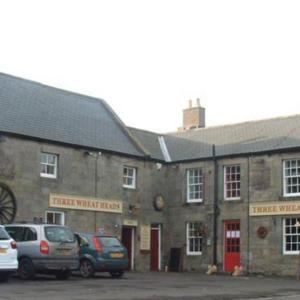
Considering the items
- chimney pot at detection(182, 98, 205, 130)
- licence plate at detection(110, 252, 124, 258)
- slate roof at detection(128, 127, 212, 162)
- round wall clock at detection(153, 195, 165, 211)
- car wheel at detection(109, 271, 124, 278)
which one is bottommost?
car wheel at detection(109, 271, 124, 278)

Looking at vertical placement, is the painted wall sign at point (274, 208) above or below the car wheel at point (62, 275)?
above

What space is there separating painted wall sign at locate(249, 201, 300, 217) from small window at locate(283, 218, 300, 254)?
0.43m

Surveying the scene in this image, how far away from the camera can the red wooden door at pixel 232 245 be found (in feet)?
104

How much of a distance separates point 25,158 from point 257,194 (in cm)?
1081

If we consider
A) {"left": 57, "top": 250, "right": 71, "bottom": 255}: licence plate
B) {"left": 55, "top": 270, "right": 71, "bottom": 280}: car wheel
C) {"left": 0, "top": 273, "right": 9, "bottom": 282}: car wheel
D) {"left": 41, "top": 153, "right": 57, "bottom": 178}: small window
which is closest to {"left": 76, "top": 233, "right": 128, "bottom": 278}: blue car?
{"left": 55, "top": 270, "right": 71, "bottom": 280}: car wheel

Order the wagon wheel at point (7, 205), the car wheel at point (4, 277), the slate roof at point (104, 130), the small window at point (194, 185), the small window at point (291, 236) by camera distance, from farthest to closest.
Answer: the small window at point (194, 185), the small window at point (291, 236), the slate roof at point (104, 130), the wagon wheel at point (7, 205), the car wheel at point (4, 277)

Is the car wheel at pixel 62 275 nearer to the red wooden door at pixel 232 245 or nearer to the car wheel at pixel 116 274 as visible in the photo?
the car wheel at pixel 116 274

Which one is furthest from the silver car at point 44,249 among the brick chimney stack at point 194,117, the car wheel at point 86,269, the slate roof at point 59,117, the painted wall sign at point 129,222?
the brick chimney stack at point 194,117

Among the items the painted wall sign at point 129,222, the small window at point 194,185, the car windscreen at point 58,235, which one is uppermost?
the small window at point 194,185

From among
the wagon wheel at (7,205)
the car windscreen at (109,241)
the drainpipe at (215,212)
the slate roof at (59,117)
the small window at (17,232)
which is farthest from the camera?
the drainpipe at (215,212)

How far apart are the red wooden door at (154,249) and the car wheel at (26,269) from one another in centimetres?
1302

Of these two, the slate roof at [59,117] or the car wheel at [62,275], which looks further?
the slate roof at [59,117]

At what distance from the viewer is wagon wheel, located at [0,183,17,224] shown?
1062 inches

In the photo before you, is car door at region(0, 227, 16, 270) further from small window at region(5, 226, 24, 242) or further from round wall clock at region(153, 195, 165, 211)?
round wall clock at region(153, 195, 165, 211)
